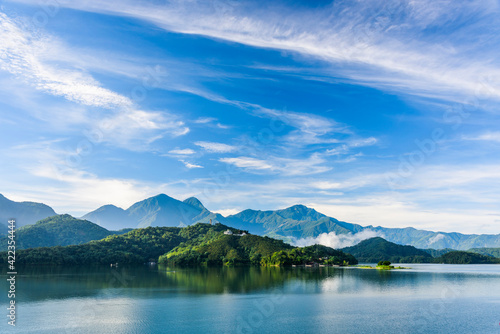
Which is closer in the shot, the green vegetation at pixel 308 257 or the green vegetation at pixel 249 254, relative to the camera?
the green vegetation at pixel 308 257

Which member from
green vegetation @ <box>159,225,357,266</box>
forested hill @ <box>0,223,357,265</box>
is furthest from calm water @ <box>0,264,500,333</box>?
forested hill @ <box>0,223,357,265</box>

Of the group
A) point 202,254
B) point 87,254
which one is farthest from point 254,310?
point 87,254

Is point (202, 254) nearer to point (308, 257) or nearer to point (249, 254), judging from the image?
point (249, 254)

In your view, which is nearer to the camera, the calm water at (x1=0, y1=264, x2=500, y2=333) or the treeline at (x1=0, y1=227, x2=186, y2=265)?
the calm water at (x1=0, y1=264, x2=500, y2=333)

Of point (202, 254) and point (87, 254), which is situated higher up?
point (202, 254)

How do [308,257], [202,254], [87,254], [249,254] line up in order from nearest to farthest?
[87,254], [308,257], [202,254], [249,254]

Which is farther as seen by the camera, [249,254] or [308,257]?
[249,254]

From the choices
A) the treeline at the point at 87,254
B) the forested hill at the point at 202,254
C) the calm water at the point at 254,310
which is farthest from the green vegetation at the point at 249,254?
the calm water at the point at 254,310

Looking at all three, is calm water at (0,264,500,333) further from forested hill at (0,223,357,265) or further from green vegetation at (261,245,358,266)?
forested hill at (0,223,357,265)

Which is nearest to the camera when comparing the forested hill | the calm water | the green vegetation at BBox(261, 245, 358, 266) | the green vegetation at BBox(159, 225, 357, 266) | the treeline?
the calm water

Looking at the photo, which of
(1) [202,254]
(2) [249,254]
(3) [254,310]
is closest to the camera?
(3) [254,310]

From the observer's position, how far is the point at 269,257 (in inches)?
6481

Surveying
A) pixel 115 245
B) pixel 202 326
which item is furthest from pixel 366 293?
pixel 115 245

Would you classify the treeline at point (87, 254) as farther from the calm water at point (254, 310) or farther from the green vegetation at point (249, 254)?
the calm water at point (254, 310)
